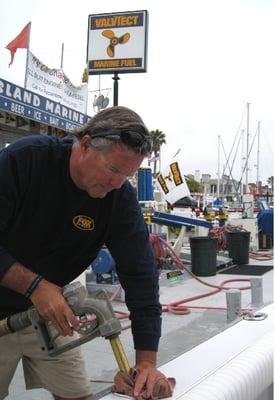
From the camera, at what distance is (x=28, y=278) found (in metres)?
1.77

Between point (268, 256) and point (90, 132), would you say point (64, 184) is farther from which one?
point (268, 256)

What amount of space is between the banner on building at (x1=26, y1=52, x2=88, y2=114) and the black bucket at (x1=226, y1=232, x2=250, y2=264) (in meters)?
5.09

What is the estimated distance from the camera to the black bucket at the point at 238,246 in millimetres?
9846

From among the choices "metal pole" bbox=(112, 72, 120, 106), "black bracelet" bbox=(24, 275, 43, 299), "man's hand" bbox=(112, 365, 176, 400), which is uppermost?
"metal pole" bbox=(112, 72, 120, 106)

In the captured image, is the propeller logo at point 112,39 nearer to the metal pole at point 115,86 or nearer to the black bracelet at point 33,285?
the metal pole at point 115,86

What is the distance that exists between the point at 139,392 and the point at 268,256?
1015cm

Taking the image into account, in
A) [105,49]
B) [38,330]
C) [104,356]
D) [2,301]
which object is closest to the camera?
[38,330]

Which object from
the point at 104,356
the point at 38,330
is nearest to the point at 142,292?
the point at 38,330

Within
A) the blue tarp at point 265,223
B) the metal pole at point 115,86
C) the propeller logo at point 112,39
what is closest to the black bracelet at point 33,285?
the metal pole at point 115,86

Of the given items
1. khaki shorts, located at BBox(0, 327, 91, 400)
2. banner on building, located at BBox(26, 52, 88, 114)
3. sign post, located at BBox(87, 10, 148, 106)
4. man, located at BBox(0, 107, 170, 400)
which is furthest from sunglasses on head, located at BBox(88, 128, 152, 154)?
banner on building, located at BBox(26, 52, 88, 114)

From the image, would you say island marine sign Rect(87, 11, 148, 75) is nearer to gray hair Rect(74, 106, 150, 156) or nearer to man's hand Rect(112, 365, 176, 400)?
gray hair Rect(74, 106, 150, 156)

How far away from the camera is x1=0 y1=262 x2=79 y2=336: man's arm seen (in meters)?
1.70

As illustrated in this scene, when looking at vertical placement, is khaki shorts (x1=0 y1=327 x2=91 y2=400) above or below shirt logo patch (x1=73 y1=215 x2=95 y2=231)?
below

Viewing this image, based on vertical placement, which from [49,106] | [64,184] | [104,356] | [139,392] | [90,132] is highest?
[49,106]
